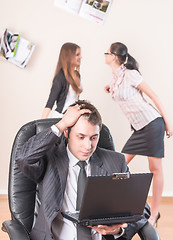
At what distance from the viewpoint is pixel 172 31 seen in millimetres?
3986

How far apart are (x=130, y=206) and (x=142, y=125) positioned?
→ 1.78 meters

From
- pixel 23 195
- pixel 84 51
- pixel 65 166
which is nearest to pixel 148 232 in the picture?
pixel 65 166

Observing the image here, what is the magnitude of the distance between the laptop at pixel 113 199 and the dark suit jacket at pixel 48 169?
103 mm

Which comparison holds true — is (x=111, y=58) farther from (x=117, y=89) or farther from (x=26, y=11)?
(x=26, y=11)

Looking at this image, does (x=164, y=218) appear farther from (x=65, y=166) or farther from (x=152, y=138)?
(x=65, y=166)

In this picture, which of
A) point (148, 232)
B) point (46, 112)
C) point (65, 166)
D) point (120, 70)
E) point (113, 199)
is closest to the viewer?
point (113, 199)

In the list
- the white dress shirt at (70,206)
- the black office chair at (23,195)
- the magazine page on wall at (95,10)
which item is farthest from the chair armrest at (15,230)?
the magazine page on wall at (95,10)

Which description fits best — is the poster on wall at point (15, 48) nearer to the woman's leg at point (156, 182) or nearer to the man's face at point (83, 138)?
the woman's leg at point (156, 182)

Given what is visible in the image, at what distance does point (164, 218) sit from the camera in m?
3.69

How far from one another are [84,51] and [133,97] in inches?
27.2

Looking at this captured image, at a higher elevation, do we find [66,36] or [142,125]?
[66,36]

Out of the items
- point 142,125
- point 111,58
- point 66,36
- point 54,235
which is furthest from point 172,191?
point 54,235

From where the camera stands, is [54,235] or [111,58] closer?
[54,235]

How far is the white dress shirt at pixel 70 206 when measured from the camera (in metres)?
1.80
